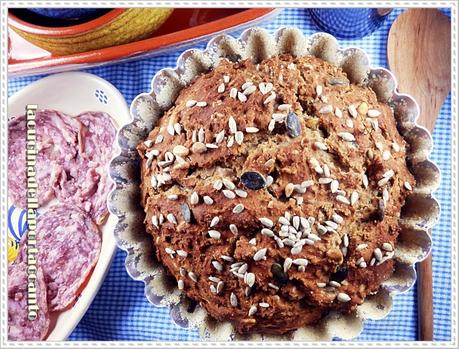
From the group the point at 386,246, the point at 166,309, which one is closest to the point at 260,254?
the point at 386,246

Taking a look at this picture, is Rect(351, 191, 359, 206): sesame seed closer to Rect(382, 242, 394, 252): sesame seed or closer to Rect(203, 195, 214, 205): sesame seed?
Rect(382, 242, 394, 252): sesame seed

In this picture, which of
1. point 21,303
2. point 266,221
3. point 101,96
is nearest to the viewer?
point 266,221

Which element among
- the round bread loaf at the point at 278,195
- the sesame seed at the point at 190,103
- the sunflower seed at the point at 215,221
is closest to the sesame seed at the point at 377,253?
the round bread loaf at the point at 278,195

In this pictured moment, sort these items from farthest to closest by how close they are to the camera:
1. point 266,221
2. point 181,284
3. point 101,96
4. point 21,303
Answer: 1. point 101,96
2. point 21,303
3. point 181,284
4. point 266,221

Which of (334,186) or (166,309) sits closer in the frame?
(334,186)

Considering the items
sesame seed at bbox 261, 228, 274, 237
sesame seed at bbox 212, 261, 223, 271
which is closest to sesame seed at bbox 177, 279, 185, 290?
sesame seed at bbox 212, 261, 223, 271

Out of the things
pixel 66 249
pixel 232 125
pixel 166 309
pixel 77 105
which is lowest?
pixel 166 309

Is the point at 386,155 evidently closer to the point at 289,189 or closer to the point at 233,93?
the point at 289,189
